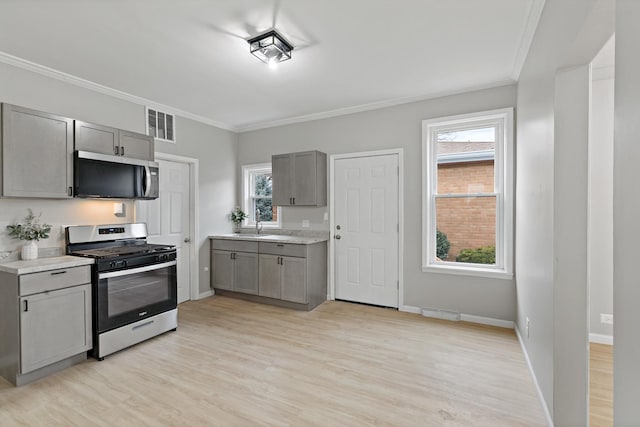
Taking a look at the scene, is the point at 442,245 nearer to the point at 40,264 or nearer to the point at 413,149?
the point at 413,149

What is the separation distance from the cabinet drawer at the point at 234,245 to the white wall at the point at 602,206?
392cm

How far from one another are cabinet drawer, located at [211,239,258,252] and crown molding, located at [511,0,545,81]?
368cm

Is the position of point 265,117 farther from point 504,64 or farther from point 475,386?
point 475,386

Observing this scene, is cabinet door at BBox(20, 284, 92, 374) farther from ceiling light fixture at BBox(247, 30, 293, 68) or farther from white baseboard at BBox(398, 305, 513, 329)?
white baseboard at BBox(398, 305, 513, 329)

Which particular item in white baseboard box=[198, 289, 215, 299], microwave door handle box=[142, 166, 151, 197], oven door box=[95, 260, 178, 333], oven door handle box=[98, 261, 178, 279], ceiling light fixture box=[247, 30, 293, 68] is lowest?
white baseboard box=[198, 289, 215, 299]

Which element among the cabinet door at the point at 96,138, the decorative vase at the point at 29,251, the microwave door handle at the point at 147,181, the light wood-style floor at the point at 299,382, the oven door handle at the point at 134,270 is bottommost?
the light wood-style floor at the point at 299,382

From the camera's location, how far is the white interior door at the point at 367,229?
162 inches

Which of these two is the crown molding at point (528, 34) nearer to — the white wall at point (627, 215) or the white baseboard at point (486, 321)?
the white wall at point (627, 215)

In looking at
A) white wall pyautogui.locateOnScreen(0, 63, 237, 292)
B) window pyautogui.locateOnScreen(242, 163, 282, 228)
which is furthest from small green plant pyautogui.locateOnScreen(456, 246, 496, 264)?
white wall pyautogui.locateOnScreen(0, 63, 237, 292)

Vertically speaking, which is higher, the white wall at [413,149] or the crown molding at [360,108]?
the crown molding at [360,108]

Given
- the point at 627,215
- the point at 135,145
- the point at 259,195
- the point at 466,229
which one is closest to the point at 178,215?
the point at 135,145

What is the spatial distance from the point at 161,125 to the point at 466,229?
4152 mm

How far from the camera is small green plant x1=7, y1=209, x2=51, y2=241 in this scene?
2.77m

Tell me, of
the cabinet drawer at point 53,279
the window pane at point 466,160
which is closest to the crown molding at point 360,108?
the window pane at point 466,160
